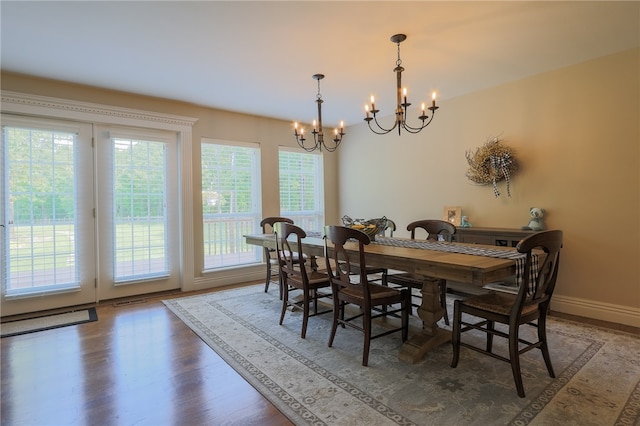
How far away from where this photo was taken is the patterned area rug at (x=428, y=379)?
1.82 metres

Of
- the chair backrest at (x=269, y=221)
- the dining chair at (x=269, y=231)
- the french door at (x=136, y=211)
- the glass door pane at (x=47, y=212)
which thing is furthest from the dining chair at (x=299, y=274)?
the glass door pane at (x=47, y=212)

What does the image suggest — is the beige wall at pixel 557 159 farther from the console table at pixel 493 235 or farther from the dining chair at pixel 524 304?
the dining chair at pixel 524 304

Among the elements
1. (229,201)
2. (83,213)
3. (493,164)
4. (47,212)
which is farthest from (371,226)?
(47,212)

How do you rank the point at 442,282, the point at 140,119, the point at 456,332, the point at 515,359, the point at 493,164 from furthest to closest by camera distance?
the point at 140,119, the point at 493,164, the point at 442,282, the point at 456,332, the point at 515,359

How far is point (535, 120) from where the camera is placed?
3.60m

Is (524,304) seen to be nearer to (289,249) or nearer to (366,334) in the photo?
(366,334)

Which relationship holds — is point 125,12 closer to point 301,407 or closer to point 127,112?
point 127,112

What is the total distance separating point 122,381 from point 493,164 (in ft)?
12.9

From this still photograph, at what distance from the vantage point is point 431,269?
217 cm

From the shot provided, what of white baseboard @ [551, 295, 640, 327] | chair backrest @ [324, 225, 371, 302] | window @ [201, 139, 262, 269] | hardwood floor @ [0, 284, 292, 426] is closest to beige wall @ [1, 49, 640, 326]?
white baseboard @ [551, 295, 640, 327]

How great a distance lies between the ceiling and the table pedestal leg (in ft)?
6.36

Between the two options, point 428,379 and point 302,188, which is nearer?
point 428,379

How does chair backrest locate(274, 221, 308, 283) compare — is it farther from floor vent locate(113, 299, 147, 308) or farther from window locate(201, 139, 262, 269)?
floor vent locate(113, 299, 147, 308)

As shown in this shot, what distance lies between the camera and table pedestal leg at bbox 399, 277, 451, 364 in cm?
244
